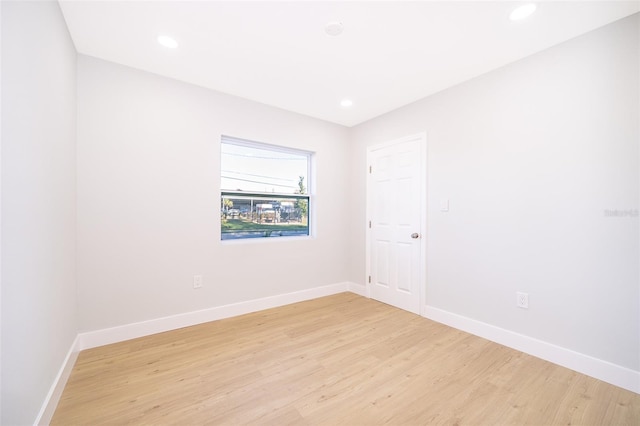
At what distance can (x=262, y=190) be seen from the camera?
3422 mm

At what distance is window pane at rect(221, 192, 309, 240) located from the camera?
10.3ft

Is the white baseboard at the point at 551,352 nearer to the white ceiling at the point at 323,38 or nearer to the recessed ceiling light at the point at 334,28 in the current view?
the white ceiling at the point at 323,38

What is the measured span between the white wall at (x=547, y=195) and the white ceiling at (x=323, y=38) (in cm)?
27

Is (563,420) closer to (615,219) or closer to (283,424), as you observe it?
(615,219)

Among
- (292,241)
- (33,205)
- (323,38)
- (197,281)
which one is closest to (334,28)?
(323,38)

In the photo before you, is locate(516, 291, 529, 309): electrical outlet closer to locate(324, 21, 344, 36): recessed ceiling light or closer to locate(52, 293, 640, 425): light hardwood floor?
locate(52, 293, 640, 425): light hardwood floor

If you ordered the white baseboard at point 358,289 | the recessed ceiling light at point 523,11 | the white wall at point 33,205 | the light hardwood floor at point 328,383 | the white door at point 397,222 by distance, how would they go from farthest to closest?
the white baseboard at point 358,289
the white door at point 397,222
the recessed ceiling light at point 523,11
the light hardwood floor at point 328,383
the white wall at point 33,205

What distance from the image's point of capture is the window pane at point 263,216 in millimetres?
3141

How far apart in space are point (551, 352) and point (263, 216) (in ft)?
10.3

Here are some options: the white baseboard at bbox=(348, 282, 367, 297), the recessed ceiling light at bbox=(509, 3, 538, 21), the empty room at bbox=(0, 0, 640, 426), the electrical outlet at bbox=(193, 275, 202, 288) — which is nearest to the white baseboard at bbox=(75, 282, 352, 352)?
the empty room at bbox=(0, 0, 640, 426)

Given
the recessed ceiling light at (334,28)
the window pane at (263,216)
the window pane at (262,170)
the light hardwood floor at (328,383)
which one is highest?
the recessed ceiling light at (334,28)

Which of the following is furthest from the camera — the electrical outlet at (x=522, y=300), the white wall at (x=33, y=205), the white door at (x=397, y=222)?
the white door at (x=397, y=222)

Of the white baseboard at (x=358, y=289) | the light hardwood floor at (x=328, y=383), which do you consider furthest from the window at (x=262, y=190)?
the light hardwood floor at (x=328, y=383)

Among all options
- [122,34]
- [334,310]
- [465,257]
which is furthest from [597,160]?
[122,34]
